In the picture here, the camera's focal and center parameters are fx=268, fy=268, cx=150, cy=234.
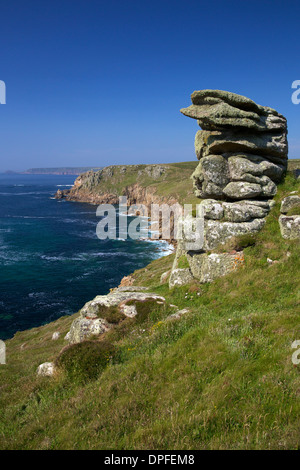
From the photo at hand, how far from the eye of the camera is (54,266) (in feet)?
246

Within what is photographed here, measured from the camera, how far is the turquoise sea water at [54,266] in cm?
5228

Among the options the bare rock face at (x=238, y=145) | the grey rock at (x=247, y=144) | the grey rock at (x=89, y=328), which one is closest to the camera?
the grey rock at (x=89, y=328)

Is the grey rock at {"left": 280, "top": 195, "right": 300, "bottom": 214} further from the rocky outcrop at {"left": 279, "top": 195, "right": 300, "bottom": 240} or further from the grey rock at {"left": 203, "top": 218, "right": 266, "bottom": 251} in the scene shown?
the grey rock at {"left": 203, "top": 218, "right": 266, "bottom": 251}

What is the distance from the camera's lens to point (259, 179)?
931 inches

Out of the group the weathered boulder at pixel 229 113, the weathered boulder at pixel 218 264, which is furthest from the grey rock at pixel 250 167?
the weathered boulder at pixel 218 264

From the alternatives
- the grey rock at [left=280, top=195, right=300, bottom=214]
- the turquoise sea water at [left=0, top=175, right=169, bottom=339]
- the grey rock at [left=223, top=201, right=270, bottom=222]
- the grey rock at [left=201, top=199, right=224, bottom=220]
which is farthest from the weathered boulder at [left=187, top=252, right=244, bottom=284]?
the turquoise sea water at [left=0, top=175, right=169, bottom=339]

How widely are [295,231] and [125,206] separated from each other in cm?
18180

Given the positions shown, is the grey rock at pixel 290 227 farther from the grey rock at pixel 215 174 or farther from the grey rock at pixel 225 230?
the grey rock at pixel 215 174

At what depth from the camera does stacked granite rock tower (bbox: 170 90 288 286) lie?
877 inches

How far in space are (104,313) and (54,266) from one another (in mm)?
61980

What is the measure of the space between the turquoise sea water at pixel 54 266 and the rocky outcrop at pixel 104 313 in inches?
1264
